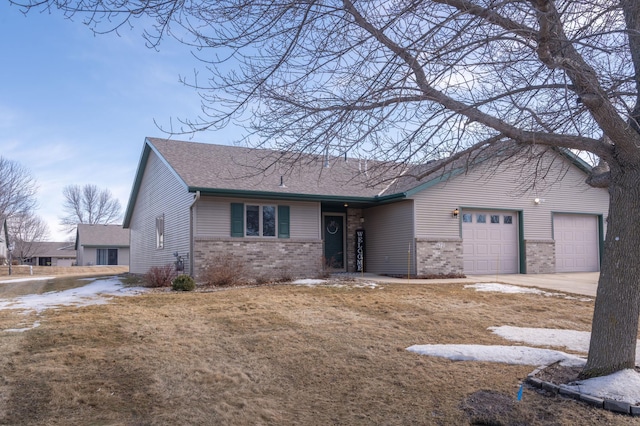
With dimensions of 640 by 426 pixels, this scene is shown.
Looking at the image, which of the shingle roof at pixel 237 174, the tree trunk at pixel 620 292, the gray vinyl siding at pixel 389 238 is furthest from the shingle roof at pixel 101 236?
the tree trunk at pixel 620 292

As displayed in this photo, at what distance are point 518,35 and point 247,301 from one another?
737 cm

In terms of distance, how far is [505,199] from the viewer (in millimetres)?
18359

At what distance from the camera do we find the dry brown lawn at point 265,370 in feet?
13.9

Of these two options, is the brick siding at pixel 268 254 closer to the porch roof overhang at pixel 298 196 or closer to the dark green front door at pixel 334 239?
the porch roof overhang at pixel 298 196

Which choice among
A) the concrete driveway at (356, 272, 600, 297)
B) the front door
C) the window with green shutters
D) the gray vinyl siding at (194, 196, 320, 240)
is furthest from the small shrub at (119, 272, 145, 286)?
the front door

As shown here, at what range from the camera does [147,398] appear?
4.60 meters

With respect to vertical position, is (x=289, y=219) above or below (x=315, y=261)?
above

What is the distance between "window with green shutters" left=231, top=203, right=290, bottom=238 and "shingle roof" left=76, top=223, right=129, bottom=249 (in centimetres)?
3195

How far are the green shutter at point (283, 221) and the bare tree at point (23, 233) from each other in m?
30.7

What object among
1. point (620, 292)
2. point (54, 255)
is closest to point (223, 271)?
point (620, 292)

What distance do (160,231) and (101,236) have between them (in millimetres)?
29095

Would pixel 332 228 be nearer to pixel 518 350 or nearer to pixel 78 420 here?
pixel 518 350

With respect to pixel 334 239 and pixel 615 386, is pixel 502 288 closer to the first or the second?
pixel 334 239

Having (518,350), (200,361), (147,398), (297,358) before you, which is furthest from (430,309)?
(147,398)
